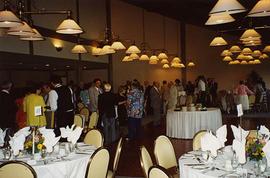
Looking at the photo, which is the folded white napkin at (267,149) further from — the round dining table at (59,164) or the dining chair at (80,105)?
the dining chair at (80,105)

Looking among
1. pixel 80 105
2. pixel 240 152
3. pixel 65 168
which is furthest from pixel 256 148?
pixel 80 105

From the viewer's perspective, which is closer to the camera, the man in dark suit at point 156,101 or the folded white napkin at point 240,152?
the folded white napkin at point 240,152

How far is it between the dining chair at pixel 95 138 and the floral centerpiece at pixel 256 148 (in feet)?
7.17

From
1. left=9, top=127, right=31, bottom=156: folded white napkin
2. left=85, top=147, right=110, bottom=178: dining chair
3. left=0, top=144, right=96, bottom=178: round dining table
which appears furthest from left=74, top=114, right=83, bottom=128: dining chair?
left=85, top=147, right=110, bottom=178: dining chair

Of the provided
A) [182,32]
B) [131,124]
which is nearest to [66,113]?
[131,124]

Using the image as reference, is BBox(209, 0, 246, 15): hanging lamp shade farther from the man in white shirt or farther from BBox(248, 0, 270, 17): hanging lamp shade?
the man in white shirt

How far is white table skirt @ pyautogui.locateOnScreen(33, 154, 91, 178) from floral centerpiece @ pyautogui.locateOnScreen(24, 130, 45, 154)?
0.37 meters

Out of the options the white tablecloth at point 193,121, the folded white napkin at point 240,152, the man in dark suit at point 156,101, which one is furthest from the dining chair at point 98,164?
the man in dark suit at point 156,101

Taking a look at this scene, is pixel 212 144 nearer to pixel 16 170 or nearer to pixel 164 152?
pixel 164 152

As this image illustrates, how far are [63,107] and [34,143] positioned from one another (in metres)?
3.13

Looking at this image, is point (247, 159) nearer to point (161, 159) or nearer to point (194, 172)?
point (194, 172)

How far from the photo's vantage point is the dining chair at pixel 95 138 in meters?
4.82

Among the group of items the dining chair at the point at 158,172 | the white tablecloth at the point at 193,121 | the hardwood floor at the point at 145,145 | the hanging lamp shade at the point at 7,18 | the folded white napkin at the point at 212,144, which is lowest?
the hardwood floor at the point at 145,145

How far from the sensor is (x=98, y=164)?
3.60 metres
